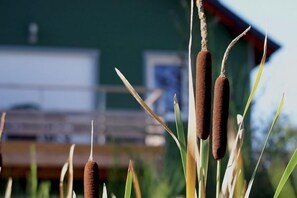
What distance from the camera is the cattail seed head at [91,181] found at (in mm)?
1303

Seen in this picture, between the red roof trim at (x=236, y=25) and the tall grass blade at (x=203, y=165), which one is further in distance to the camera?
the red roof trim at (x=236, y=25)

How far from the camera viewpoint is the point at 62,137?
47.4 feet

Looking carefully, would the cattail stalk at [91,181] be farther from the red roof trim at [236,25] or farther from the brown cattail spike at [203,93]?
the red roof trim at [236,25]

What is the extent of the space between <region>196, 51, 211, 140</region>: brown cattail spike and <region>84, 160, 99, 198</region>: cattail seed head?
163 millimetres

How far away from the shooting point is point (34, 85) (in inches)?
596

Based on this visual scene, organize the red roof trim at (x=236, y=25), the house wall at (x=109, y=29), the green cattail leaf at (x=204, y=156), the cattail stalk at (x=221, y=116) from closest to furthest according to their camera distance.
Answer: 1. the cattail stalk at (x=221, y=116)
2. the green cattail leaf at (x=204, y=156)
3. the house wall at (x=109, y=29)
4. the red roof trim at (x=236, y=25)

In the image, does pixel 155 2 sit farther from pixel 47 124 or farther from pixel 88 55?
pixel 47 124

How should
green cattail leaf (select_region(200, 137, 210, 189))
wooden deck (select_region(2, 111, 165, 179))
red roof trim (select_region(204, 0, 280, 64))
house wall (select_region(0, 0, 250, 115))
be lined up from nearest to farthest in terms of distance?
green cattail leaf (select_region(200, 137, 210, 189)) < wooden deck (select_region(2, 111, 165, 179)) < house wall (select_region(0, 0, 250, 115)) < red roof trim (select_region(204, 0, 280, 64))

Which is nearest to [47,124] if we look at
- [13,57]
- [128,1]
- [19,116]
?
[19,116]

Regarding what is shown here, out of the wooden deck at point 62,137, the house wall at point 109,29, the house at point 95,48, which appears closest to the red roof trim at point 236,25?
the house at point 95,48

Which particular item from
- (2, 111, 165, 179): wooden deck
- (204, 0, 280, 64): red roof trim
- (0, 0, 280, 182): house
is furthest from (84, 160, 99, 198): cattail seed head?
(204, 0, 280, 64): red roof trim

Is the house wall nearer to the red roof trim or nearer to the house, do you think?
the house

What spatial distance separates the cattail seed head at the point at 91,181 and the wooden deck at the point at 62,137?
37.8 feet

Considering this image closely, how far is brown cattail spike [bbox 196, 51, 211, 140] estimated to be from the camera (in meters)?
1.31
